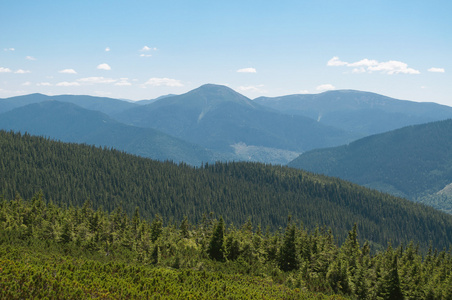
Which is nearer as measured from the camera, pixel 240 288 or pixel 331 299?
pixel 240 288

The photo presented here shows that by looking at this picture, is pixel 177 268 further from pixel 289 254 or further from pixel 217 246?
pixel 289 254

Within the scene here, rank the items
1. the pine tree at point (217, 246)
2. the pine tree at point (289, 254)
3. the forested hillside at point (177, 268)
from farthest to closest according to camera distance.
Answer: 1. the pine tree at point (289, 254)
2. the pine tree at point (217, 246)
3. the forested hillside at point (177, 268)

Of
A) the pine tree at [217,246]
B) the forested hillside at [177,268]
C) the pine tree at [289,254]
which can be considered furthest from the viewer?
the pine tree at [289,254]

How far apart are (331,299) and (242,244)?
22.9 m

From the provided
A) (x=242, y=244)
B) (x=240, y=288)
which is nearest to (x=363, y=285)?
(x=242, y=244)

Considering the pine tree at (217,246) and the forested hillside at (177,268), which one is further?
the pine tree at (217,246)

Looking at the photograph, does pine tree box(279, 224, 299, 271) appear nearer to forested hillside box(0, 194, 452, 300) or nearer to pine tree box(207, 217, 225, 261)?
forested hillside box(0, 194, 452, 300)

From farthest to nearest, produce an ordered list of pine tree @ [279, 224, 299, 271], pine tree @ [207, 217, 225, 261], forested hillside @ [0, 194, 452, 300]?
pine tree @ [279, 224, 299, 271] < pine tree @ [207, 217, 225, 261] < forested hillside @ [0, 194, 452, 300]

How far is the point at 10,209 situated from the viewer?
3858 inches

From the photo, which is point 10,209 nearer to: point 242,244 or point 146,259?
point 146,259

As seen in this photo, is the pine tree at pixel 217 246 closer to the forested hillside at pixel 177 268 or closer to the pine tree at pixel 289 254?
the forested hillside at pixel 177 268

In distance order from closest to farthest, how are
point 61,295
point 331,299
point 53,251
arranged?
point 61,295 → point 331,299 → point 53,251

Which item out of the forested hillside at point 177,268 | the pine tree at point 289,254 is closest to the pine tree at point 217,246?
the forested hillside at point 177,268

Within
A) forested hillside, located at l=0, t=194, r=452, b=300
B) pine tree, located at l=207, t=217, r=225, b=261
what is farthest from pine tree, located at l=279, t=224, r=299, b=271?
pine tree, located at l=207, t=217, r=225, b=261
